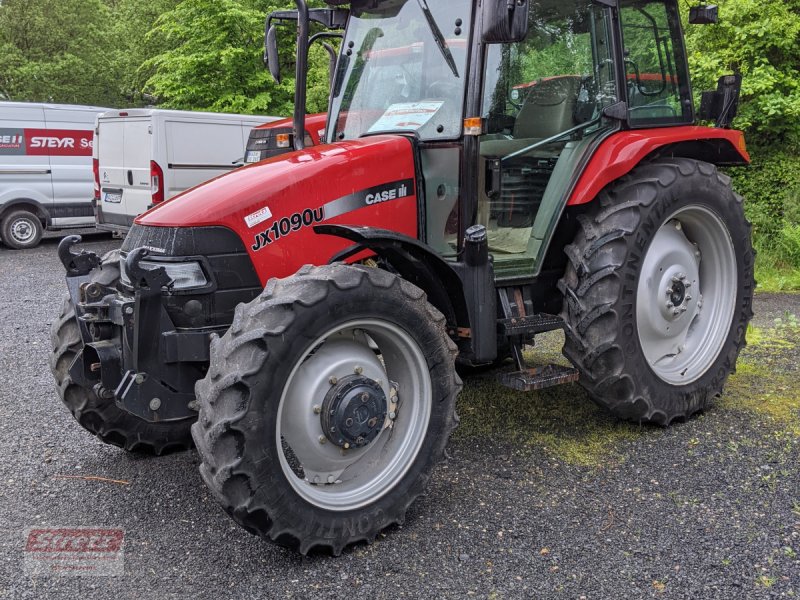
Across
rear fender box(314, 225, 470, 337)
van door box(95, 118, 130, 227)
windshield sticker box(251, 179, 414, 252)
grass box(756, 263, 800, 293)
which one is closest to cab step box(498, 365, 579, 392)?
rear fender box(314, 225, 470, 337)

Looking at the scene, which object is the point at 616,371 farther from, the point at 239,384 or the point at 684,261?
the point at 239,384

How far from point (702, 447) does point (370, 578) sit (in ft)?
7.15

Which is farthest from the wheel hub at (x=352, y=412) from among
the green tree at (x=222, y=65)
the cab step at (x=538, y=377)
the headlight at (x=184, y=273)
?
the green tree at (x=222, y=65)

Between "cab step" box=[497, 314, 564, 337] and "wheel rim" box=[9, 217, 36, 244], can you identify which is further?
"wheel rim" box=[9, 217, 36, 244]

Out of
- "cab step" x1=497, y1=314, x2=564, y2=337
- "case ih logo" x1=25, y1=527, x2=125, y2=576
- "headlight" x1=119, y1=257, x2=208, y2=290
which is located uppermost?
"headlight" x1=119, y1=257, x2=208, y2=290

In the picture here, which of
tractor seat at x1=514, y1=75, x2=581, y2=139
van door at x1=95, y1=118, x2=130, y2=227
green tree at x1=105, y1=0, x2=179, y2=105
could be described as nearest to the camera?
tractor seat at x1=514, y1=75, x2=581, y2=139

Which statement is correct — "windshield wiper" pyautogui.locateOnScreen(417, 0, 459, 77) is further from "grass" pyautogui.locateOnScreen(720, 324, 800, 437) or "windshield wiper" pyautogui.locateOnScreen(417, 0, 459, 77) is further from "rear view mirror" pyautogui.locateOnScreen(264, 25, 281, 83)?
"grass" pyautogui.locateOnScreen(720, 324, 800, 437)

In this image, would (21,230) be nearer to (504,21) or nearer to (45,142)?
(45,142)

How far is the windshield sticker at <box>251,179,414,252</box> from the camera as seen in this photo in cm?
358

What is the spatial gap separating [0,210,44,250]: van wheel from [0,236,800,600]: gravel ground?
9835mm

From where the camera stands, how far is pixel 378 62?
422 centimetres

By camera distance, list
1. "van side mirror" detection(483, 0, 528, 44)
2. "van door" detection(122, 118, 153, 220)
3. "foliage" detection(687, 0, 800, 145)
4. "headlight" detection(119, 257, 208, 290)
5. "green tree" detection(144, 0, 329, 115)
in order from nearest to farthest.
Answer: "van side mirror" detection(483, 0, 528, 44), "headlight" detection(119, 257, 208, 290), "foliage" detection(687, 0, 800, 145), "van door" detection(122, 118, 153, 220), "green tree" detection(144, 0, 329, 115)

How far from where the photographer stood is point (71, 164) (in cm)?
1412

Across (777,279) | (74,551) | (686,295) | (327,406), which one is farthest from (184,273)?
(777,279)
